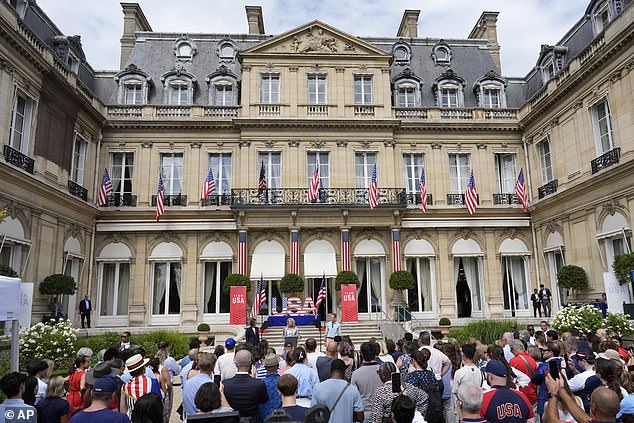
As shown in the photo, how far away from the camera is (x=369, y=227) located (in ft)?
68.2

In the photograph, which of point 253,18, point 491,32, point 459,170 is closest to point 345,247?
point 459,170

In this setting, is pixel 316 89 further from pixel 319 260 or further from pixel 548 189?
pixel 548 189

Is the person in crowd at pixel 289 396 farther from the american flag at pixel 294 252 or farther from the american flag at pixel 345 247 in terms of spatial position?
the american flag at pixel 345 247

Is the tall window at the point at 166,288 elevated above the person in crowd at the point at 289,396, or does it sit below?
above

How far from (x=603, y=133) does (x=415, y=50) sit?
11.5 meters

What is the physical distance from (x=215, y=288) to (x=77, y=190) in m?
6.99

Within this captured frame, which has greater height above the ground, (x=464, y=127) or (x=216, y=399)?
(x=464, y=127)

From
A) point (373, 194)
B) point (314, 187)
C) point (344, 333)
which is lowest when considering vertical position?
point (344, 333)

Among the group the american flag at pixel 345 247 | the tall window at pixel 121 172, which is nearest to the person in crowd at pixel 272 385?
the american flag at pixel 345 247

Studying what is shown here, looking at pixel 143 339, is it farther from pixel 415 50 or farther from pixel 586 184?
pixel 415 50

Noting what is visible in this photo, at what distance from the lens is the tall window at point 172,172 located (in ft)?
69.6

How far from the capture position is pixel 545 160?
68.2 feet

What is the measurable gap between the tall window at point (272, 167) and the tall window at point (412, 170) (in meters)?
5.93

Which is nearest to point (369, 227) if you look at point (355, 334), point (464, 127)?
point (355, 334)
